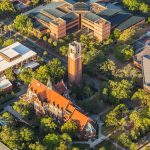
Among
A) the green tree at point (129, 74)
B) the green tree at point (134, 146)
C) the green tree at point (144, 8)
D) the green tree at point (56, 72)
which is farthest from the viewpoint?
the green tree at point (144, 8)

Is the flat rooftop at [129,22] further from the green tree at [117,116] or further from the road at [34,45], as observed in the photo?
the green tree at [117,116]

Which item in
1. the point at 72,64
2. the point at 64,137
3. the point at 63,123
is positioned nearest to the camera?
the point at 64,137

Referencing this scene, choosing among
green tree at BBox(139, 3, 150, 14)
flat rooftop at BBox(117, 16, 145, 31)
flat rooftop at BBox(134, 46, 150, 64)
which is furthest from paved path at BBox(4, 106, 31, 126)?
Result: green tree at BBox(139, 3, 150, 14)

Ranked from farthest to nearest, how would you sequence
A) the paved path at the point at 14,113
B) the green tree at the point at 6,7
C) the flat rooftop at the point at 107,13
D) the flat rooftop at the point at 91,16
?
the green tree at the point at 6,7 < the flat rooftop at the point at 107,13 < the flat rooftop at the point at 91,16 < the paved path at the point at 14,113

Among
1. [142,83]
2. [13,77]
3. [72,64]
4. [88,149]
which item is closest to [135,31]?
[142,83]

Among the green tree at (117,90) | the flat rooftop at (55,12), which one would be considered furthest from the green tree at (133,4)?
the green tree at (117,90)

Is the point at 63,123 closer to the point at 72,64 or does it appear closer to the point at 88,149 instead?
the point at 88,149

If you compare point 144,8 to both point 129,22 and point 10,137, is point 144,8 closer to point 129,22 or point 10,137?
point 129,22

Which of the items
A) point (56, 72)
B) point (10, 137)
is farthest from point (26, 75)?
point (10, 137)
